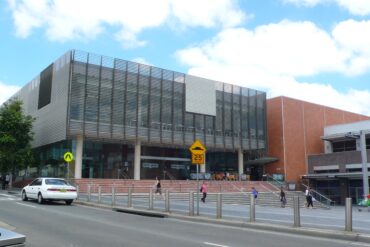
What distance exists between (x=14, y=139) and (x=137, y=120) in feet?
42.5

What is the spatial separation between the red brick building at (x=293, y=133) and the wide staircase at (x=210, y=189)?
15.8 feet

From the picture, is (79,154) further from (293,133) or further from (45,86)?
(293,133)

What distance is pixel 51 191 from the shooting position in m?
22.2

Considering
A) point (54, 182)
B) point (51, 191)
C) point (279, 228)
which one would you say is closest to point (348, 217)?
point (279, 228)

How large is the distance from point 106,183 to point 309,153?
3044cm

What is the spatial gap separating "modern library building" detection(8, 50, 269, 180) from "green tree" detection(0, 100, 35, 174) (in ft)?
7.31

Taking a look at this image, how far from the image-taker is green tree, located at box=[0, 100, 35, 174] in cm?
4425

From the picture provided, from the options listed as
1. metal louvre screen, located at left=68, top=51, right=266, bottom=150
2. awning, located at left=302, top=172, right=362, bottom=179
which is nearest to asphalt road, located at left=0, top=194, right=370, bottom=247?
metal louvre screen, located at left=68, top=51, right=266, bottom=150

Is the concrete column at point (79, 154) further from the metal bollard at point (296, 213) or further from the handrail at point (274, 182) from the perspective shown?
the metal bollard at point (296, 213)

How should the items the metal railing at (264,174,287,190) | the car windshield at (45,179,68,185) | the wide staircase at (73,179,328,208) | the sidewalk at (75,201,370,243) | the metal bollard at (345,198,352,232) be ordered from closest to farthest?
the sidewalk at (75,201,370,243)
the metal bollard at (345,198,352,232)
the car windshield at (45,179,68,185)
the wide staircase at (73,179,328,208)
the metal railing at (264,174,287,190)

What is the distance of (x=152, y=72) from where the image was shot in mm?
47281

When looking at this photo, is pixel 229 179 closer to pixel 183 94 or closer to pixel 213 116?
pixel 213 116

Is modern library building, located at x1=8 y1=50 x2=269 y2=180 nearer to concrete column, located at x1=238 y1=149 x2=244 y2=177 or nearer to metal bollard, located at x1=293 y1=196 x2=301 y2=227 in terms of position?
concrete column, located at x1=238 y1=149 x2=244 y2=177

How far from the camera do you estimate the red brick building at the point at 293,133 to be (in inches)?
2185
